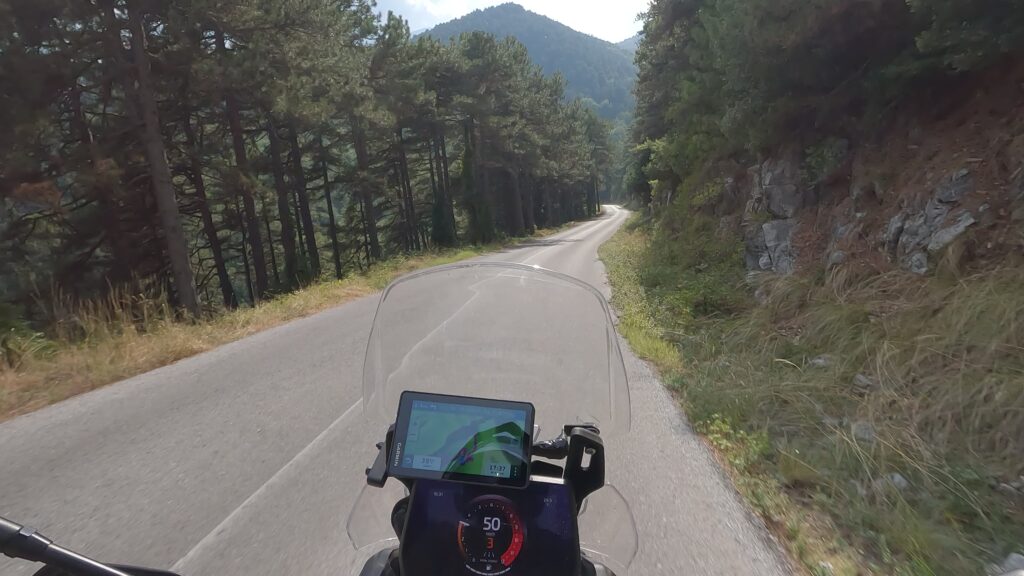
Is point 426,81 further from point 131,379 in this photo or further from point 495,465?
point 495,465

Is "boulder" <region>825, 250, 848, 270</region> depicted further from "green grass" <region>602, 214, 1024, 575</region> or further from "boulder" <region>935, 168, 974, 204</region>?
"boulder" <region>935, 168, 974, 204</region>

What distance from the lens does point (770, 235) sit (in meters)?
10.6

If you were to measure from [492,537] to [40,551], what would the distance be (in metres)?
1.26

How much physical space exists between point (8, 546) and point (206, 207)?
22.3 meters

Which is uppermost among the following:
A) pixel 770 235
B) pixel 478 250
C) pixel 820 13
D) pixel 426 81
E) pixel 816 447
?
pixel 426 81

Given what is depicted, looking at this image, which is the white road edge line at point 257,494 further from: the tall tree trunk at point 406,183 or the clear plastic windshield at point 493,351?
the tall tree trunk at point 406,183

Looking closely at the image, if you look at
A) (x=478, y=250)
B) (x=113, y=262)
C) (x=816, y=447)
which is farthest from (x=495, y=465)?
(x=478, y=250)

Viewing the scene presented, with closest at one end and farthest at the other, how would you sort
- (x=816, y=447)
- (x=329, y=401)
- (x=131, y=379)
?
(x=816, y=447) < (x=329, y=401) < (x=131, y=379)

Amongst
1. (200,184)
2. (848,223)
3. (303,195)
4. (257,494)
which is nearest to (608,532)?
(257,494)

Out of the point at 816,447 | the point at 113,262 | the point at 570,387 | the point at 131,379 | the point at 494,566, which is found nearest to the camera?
the point at 494,566

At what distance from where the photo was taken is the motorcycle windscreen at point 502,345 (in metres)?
2.70

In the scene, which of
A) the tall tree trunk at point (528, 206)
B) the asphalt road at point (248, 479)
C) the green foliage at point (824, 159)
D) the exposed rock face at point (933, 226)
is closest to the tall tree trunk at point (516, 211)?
the tall tree trunk at point (528, 206)

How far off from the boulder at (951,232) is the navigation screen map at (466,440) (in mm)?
5882

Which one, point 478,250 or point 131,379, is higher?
point 131,379
